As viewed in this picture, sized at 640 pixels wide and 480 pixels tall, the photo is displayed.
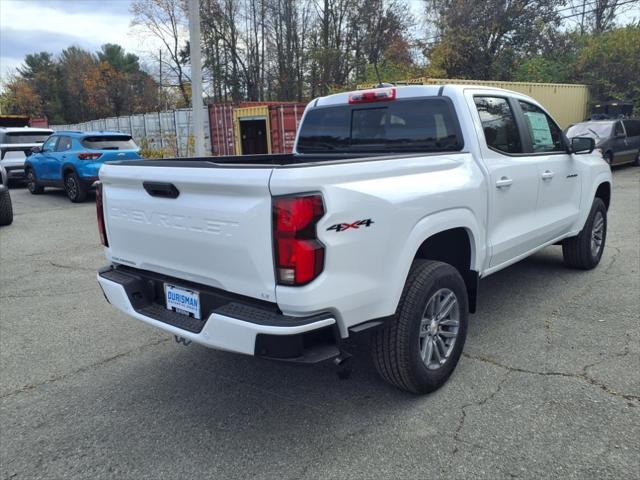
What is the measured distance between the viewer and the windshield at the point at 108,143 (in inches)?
491

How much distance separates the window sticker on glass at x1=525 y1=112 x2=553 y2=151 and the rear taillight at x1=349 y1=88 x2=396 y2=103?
1.34 m

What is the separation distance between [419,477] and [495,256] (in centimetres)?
192

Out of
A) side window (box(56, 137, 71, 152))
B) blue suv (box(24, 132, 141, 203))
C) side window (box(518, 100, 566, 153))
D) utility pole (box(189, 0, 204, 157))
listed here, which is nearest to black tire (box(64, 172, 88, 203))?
blue suv (box(24, 132, 141, 203))

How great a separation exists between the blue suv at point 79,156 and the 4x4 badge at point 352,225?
10728 mm

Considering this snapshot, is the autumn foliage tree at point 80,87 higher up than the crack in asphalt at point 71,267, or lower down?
higher up

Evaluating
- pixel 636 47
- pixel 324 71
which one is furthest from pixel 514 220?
pixel 324 71

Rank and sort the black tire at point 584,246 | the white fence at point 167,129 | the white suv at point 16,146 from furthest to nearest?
the white fence at point 167,129
the white suv at point 16,146
the black tire at point 584,246

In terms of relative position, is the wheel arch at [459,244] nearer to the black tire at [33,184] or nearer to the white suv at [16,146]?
the black tire at [33,184]

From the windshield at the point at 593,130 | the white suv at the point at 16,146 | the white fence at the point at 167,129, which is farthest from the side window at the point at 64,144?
the windshield at the point at 593,130

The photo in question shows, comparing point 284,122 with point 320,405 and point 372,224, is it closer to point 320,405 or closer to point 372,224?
point 320,405

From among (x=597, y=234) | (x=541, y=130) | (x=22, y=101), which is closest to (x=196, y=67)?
(x=541, y=130)

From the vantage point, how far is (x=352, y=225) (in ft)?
8.30

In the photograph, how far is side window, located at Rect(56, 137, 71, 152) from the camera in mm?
12648

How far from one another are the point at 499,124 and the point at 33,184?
13.8 metres
